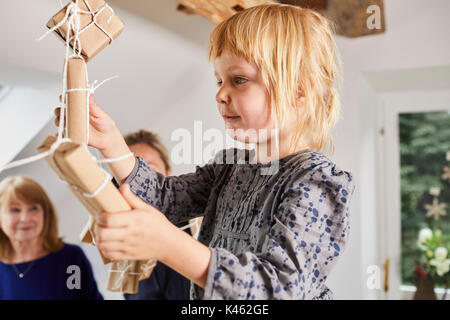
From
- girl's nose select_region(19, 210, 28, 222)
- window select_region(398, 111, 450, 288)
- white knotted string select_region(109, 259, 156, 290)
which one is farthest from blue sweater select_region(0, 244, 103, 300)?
window select_region(398, 111, 450, 288)

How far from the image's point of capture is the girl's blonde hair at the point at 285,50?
73 centimetres

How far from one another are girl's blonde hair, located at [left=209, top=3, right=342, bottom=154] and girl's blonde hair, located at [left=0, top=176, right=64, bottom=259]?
78 cm

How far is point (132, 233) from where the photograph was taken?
50cm

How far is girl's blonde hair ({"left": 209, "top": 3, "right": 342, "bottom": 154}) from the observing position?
73 centimetres

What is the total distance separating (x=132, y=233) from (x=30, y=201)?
0.94 meters

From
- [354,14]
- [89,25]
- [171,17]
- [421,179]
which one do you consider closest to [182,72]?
[171,17]

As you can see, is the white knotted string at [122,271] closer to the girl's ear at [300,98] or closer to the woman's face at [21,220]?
the woman's face at [21,220]

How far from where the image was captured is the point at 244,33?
2.40 ft

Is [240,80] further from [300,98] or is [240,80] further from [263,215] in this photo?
[263,215]

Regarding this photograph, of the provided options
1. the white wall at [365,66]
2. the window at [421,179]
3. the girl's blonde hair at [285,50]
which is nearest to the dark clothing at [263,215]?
the girl's blonde hair at [285,50]

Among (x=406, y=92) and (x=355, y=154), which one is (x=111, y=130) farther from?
(x=406, y=92)

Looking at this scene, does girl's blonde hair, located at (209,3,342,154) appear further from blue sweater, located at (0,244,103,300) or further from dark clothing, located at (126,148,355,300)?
blue sweater, located at (0,244,103,300)

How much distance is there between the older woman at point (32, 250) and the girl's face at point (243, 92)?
79 cm
